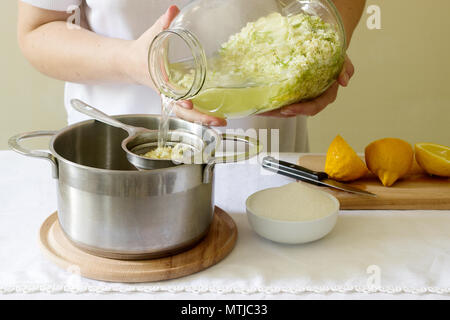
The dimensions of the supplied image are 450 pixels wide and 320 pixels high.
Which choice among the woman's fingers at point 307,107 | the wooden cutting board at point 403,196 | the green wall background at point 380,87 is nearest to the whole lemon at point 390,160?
the wooden cutting board at point 403,196

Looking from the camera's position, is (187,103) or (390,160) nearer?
(187,103)

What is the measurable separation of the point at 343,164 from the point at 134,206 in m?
0.43

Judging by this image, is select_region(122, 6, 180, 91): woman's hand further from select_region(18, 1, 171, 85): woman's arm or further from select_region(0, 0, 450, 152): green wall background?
select_region(0, 0, 450, 152): green wall background

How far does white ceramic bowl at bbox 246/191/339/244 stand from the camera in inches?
29.9

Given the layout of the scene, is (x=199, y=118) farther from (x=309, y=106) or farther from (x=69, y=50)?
(x=69, y=50)

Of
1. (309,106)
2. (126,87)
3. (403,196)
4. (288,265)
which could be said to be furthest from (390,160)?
(126,87)

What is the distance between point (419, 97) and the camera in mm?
2350

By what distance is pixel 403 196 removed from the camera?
924 millimetres

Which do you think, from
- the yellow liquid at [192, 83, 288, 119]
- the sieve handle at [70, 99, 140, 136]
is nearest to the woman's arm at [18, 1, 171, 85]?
the sieve handle at [70, 99, 140, 136]

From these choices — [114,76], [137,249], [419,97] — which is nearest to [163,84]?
[137,249]

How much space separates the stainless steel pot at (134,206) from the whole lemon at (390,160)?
295mm
